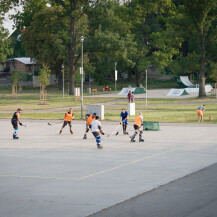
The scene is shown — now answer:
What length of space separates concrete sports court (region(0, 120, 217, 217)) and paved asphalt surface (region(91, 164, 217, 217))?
435mm

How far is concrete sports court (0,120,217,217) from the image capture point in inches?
494

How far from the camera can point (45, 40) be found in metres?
89.9

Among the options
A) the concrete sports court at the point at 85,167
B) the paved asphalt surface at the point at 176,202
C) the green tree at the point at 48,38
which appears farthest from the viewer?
the green tree at the point at 48,38

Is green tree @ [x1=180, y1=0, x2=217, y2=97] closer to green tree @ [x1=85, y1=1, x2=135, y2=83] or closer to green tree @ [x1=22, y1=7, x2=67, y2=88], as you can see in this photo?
green tree @ [x1=85, y1=1, x2=135, y2=83]

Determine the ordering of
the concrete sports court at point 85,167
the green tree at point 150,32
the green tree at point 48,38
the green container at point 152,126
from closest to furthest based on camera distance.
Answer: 1. the concrete sports court at point 85,167
2. the green container at point 152,126
3. the green tree at point 48,38
4. the green tree at point 150,32

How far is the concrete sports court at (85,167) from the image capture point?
12.6 meters

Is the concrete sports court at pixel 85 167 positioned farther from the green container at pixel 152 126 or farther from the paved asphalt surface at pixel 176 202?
the green container at pixel 152 126

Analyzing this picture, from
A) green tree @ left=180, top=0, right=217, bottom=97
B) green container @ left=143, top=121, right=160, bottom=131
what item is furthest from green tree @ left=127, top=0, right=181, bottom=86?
green container @ left=143, top=121, right=160, bottom=131

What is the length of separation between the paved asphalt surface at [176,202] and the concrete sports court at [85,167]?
1.43 feet

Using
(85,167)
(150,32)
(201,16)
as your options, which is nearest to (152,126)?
(85,167)

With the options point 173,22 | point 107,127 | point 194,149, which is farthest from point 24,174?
point 173,22

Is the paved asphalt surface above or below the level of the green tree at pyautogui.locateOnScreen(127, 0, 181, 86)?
below

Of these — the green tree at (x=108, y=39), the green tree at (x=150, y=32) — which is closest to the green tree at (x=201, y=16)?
the green tree at (x=108, y=39)

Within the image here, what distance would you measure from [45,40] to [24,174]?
75572mm
